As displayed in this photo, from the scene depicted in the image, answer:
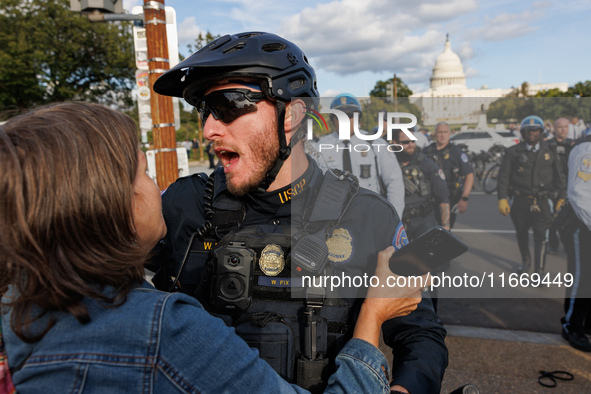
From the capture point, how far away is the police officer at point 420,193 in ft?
17.4

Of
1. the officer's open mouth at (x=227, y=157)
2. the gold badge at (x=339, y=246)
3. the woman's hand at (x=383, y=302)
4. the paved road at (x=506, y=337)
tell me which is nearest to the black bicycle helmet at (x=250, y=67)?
the officer's open mouth at (x=227, y=157)

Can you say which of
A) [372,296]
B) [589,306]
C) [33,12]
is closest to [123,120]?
Result: [372,296]

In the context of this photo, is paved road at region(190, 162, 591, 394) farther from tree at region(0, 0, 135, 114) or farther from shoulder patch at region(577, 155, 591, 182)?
tree at region(0, 0, 135, 114)

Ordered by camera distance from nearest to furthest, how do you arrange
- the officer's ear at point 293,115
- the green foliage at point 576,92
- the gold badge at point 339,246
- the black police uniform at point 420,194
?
the gold badge at point 339,246 < the officer's ear at point 293,115 < the black police uniform at point 420,194 < the green foliage at point 576,92

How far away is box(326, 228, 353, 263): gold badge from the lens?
5.55ft

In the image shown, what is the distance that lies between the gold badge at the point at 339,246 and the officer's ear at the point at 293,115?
574 mm

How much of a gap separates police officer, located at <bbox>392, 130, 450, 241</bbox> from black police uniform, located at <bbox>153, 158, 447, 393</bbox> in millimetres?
3504

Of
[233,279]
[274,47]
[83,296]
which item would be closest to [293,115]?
[274,47]

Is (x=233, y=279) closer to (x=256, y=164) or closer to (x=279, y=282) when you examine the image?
(x=279, y=282)

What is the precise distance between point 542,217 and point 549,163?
800mm

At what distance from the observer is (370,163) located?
494cm

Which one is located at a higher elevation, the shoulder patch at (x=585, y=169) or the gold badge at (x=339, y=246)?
the shoulder patch at (x=585, y=169)

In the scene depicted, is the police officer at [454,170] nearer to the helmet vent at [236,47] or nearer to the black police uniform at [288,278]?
the black police uniform at [288,278]

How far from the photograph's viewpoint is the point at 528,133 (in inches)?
245
